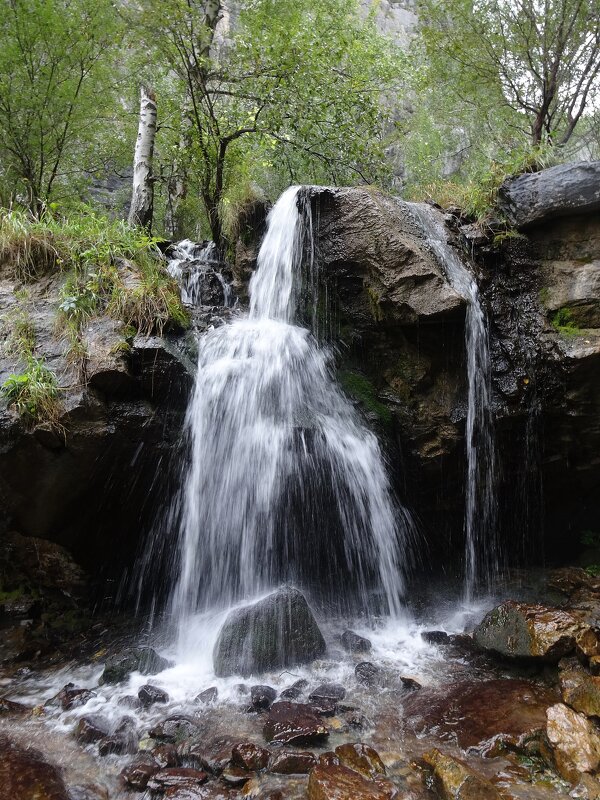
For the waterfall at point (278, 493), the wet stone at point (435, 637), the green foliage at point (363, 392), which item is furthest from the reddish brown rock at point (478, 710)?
the green foliage at point (363, 392)

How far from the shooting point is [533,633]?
13.5ft

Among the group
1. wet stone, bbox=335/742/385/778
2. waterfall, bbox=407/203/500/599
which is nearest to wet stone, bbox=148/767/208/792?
wet stone, bbox=335/742/385/778

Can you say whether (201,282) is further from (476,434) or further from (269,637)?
(269,637)

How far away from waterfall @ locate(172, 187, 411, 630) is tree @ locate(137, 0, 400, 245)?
5.00m

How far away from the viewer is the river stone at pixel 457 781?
270 centimetres

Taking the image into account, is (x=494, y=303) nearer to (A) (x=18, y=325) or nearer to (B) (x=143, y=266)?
(B) (x=143, y=266)

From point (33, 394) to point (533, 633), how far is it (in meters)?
4.85

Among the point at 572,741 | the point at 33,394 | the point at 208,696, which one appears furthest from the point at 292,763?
the point at 33,394

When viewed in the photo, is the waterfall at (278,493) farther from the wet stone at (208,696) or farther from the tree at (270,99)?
the tree at (270,99)

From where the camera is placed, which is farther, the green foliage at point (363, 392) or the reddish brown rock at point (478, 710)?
the green foliage at point (363, 392)

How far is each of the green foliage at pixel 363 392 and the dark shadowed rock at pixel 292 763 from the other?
3.80 meters

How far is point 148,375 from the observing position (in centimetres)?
539

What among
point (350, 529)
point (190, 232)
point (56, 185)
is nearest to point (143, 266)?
point (350, 529)

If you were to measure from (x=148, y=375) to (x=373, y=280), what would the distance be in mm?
2915
